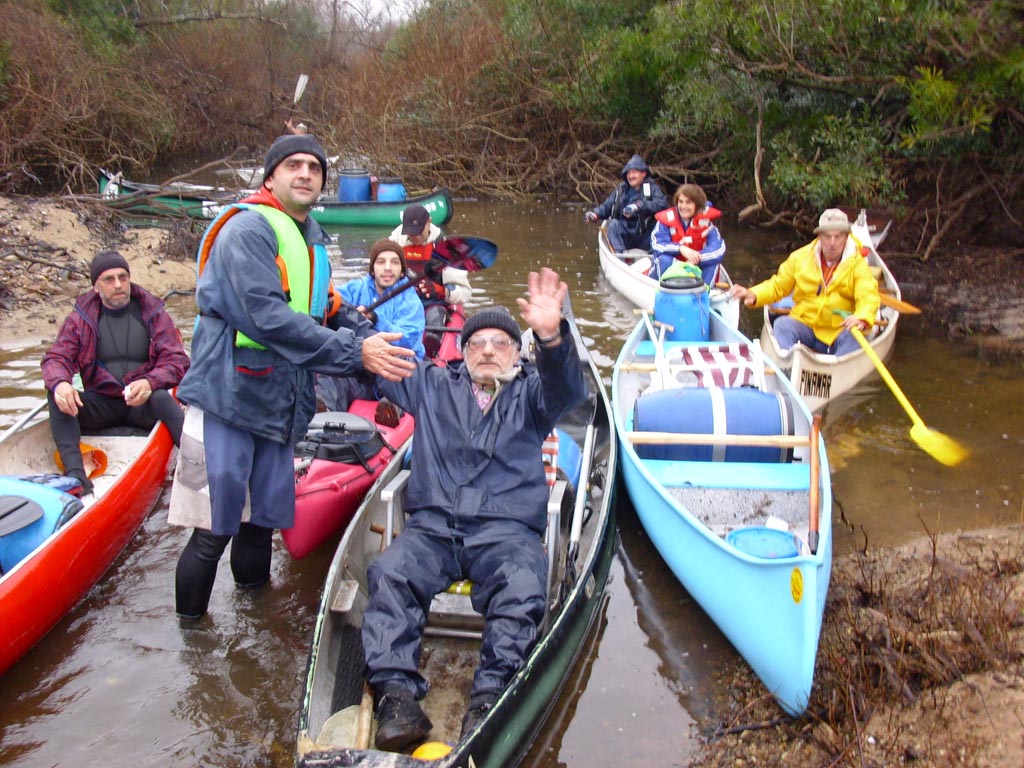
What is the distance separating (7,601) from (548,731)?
2.34 meters

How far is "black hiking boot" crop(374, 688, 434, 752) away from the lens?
9.64ft

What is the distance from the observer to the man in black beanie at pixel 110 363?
482 cm

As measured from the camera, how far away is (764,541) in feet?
13.2

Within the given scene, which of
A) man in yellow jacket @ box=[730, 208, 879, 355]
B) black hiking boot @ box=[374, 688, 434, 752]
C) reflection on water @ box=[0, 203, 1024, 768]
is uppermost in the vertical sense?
man in yellow jacket @ box=[730, 208, 879, 355]

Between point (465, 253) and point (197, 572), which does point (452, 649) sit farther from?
point (465, 253)

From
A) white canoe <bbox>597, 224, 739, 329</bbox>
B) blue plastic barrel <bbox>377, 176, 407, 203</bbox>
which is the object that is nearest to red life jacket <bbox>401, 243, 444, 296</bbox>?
white canoe <bbox>597, 224, 739, 329</bbox>

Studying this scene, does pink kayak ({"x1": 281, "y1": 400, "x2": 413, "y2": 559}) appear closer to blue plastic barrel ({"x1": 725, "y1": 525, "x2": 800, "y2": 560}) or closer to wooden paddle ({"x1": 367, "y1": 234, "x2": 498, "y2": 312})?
wooden paddle ({"x1": 367, "y1": 234, "x2": 498, "y2": 312})

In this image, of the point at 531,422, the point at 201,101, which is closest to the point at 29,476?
the point at 531,422

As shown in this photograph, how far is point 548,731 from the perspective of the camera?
3.55 m

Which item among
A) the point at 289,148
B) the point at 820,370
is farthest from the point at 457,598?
the point at 820,370

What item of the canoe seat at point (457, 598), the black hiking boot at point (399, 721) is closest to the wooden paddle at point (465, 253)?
the canoe seat at point (457, 598)

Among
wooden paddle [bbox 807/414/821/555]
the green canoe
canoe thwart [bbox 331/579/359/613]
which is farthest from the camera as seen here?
the green canoe

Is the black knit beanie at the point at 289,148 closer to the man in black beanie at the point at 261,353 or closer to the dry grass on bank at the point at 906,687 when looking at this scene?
the man in black beanie at the point at 261,353

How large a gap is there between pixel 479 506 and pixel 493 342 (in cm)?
71
